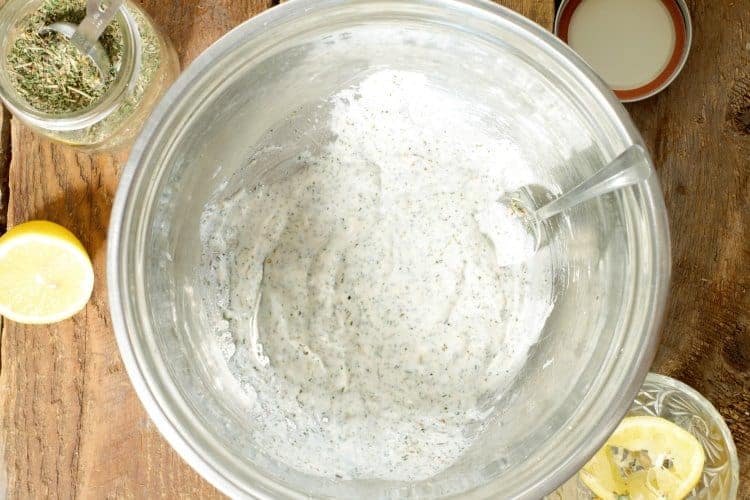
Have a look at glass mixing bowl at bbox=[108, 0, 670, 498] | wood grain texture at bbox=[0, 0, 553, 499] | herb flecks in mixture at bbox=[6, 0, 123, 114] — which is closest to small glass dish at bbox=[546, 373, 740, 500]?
glass mixing bowl at bbox=[108, 0, 670, 498]

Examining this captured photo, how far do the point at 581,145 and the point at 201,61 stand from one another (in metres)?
0.42

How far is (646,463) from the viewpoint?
3.65 ft

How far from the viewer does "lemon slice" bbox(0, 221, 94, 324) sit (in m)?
1.01

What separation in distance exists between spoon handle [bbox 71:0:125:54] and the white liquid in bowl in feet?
Result: 2.23

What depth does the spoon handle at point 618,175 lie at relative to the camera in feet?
2.39

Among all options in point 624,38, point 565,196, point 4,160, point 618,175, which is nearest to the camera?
point 618,175

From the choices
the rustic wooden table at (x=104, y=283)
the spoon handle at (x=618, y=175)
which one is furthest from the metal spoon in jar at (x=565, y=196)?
the rustic wooden table at (x=104, y=283)

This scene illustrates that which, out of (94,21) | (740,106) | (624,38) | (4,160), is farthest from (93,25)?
(740,106)

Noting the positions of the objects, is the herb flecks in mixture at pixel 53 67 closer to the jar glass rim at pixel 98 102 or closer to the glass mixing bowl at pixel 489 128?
the jar glass rim at pixel 98 102

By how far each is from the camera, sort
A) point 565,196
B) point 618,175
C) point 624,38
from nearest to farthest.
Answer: point 618,175
point 565,196
point 624,38

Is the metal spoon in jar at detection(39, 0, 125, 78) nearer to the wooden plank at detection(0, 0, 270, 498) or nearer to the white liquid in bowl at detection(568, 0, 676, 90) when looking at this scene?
the wooden plank at detection(0, 0, 270, 498)

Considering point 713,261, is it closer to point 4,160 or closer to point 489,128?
point 489,128

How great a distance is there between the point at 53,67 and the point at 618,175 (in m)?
0.69

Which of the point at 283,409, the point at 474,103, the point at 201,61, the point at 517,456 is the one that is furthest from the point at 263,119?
the point at 517,456
